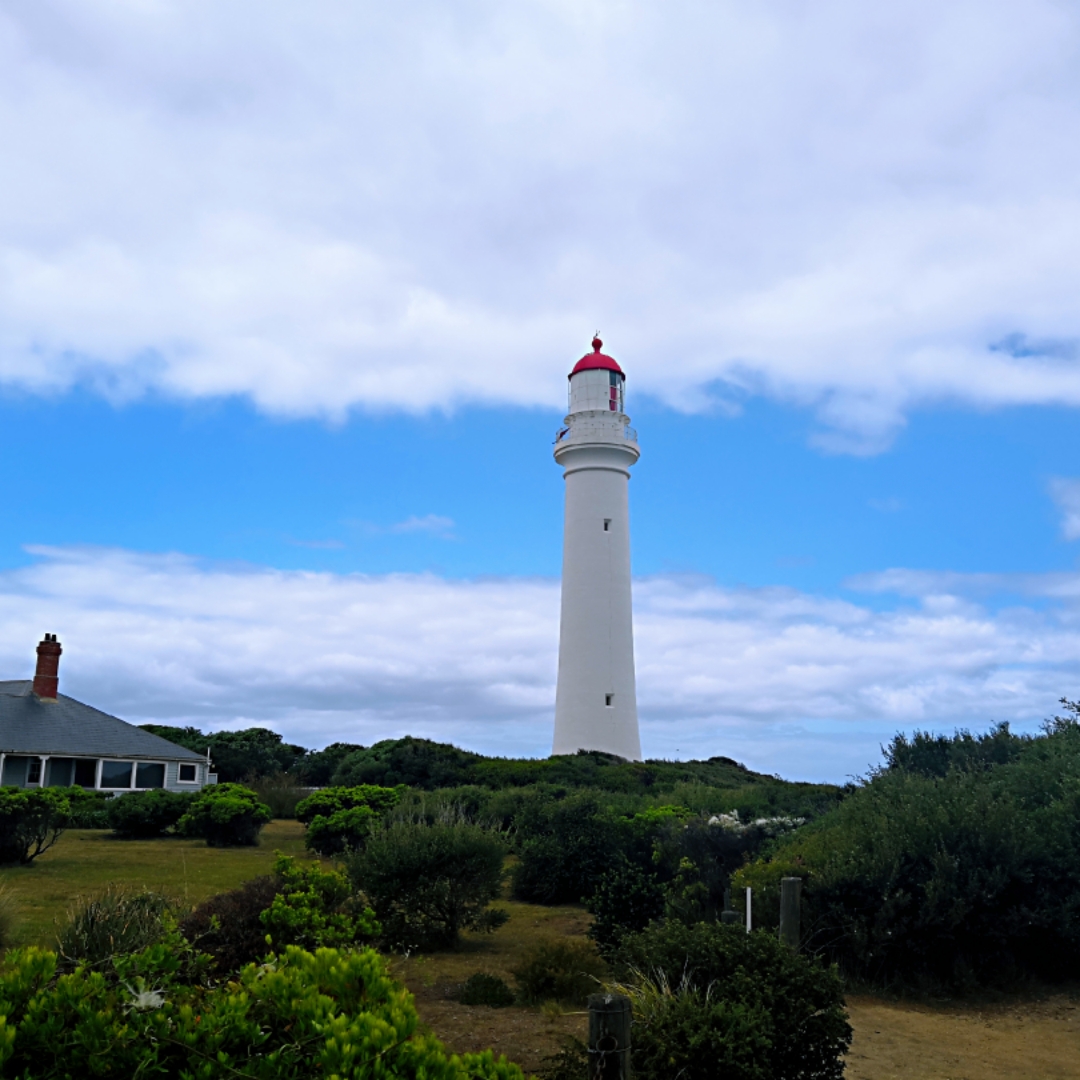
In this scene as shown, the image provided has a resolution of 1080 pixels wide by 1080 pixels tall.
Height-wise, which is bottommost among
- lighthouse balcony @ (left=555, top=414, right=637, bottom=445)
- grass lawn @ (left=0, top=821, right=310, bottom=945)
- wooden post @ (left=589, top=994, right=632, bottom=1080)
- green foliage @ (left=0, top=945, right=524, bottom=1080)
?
grass lawn @ (left=0, top=821, right=310, bottom=945)

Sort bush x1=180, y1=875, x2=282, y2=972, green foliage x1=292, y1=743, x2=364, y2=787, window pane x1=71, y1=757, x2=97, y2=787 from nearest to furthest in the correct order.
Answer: bush x1=180, y1=875, x2=282, y2=972, window pane x1=71, y1=757, x2=97, y2=787, green foliage x1=292, y1=743, x2=364, y2=787

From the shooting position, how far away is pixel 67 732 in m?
28.6

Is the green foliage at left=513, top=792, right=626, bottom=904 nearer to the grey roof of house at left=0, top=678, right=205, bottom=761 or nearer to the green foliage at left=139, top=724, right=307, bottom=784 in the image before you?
the grey roof of house at left=0, top=678, right=205, bottom=761

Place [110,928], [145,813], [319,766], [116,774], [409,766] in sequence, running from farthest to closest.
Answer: [319,766] → [409,766] → [116,774] → [145,813] → [110,928]

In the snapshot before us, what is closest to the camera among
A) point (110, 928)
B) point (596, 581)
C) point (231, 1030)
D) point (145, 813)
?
point (231, 1030)

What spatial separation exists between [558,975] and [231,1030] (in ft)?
20.0

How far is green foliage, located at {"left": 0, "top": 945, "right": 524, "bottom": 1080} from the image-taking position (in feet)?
10.1

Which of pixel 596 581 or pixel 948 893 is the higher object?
pixel 596 581

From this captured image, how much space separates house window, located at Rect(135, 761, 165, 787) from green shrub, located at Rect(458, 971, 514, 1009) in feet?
78.7

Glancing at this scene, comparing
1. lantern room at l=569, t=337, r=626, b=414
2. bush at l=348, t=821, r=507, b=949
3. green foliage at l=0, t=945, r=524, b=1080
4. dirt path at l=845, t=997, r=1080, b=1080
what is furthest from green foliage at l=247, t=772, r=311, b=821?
green foliage at l=0, t=945, r=524, b=1080

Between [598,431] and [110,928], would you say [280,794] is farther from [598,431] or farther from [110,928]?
[110,928]

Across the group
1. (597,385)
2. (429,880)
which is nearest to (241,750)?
(597,385)

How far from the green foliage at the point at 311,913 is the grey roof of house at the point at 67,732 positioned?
21460 millimetres

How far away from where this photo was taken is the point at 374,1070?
298 cm
